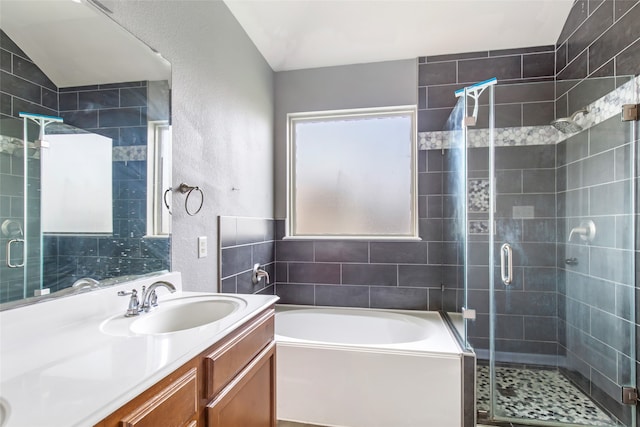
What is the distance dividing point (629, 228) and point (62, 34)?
2.86 metres

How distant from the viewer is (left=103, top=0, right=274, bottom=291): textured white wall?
5.06 ft

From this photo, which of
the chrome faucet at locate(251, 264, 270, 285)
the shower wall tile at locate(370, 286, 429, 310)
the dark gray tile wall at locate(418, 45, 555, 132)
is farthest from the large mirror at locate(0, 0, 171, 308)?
the dark gray tile wall at locate(418, 45, 555, 132)

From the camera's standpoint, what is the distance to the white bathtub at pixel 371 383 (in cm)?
180

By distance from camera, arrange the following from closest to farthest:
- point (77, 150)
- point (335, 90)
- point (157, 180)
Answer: point (77, 150), point (157, 180), point (335, 90)

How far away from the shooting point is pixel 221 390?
1011mm

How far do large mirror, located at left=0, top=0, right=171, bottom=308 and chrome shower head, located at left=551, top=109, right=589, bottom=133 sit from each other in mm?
2562

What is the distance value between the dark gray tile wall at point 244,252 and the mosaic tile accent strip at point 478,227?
5.19 ft

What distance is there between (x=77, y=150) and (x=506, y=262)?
257cm

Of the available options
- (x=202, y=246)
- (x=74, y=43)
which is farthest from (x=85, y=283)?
(x=74, y=43)

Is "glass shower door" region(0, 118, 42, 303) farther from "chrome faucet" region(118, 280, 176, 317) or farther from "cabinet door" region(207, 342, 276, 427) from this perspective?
"cabinet door" region(207, 342, 276, 427)

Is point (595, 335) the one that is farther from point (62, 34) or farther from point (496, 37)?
point (62, 34)

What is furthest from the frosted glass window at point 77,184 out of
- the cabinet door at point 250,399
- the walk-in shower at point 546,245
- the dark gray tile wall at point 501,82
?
the dark gray tile wall at point 501,82

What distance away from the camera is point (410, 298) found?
105 inches

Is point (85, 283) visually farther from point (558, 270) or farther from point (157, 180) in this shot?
point (558, 270)
